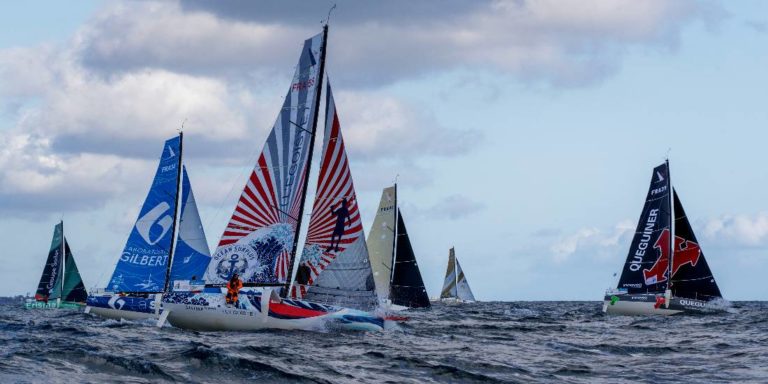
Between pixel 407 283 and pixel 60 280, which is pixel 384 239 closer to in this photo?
pixel 407 283

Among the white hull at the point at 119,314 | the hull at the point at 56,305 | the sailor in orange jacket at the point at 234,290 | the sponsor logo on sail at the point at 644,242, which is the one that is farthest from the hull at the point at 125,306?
the hull at the point at 56,305

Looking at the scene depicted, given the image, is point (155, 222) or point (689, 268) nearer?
point (155, 222)

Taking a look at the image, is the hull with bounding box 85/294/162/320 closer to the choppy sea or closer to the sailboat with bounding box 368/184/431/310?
the choppy sea

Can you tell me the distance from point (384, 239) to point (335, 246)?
28982 millimetres

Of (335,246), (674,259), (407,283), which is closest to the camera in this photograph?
(335,246)

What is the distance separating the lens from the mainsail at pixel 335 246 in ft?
89.4

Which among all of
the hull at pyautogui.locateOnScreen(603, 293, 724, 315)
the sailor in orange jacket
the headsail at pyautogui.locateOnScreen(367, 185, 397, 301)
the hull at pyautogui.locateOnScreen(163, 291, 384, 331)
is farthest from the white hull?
the hull at pyautogui.locateOnScreen(603, 293, 724, 315)

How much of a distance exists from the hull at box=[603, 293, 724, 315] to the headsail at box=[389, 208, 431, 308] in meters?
10.6

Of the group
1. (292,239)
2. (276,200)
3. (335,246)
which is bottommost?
(335,246)

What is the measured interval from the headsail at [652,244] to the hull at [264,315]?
28437 millimetres

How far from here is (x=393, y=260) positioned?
183 feet

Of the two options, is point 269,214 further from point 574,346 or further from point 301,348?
point 574,346

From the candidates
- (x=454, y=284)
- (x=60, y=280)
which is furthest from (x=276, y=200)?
(x=454, y=284)

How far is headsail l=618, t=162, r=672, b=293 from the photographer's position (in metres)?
51.4
